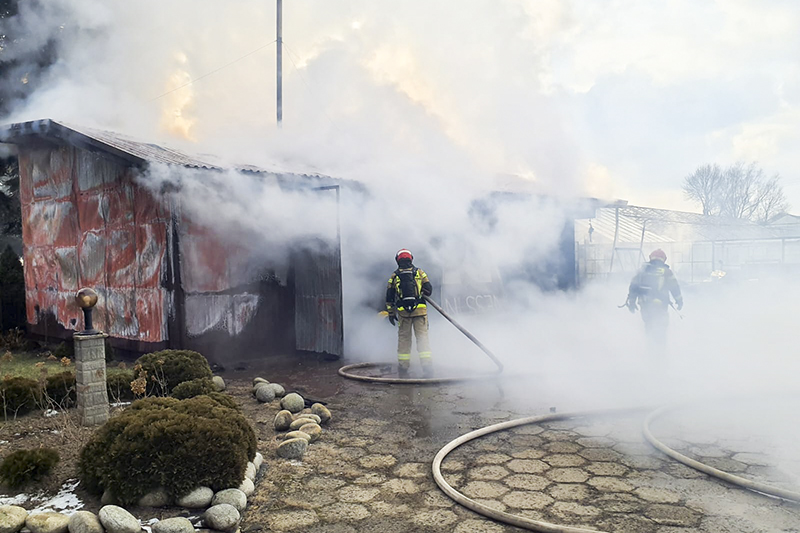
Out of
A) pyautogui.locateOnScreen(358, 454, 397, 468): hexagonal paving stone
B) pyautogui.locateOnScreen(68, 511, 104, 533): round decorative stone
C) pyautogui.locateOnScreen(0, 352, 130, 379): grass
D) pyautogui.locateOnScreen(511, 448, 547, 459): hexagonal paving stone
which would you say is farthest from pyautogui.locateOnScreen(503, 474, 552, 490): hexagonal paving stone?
pyautogui.locateOnScreen(0, 352, 130, 379): grass

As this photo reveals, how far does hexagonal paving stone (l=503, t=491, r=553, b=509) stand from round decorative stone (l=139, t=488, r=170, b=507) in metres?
2.38

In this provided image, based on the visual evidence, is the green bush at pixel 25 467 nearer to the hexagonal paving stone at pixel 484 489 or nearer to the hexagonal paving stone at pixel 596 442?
A: the hexagonal paving stone at pixel 484 489

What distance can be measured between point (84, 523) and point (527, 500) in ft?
9.50

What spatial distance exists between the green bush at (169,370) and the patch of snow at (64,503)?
2394 mm

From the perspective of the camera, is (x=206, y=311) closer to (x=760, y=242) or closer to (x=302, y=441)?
(x=302, y=441)

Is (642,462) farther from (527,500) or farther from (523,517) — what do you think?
(523,517)

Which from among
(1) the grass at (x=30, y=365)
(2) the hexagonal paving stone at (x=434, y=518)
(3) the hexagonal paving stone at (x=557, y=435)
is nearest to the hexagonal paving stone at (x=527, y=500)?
(2) the hexagonal paving stone at (x=434, y=518)

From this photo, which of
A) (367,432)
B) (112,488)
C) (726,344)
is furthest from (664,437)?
(726,344)

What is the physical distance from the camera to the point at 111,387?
687cm

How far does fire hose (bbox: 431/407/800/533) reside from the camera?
3697 millimetres

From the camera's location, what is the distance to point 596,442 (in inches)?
218

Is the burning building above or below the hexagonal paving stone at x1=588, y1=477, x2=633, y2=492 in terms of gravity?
above

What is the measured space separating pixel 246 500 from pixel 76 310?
8589 millimetres

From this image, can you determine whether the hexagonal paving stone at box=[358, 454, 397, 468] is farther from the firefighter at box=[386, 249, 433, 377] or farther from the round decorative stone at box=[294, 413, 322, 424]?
the firefighter at box=[386, 249, 433, 377]
